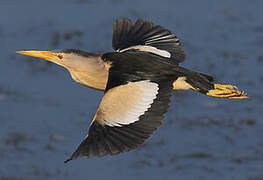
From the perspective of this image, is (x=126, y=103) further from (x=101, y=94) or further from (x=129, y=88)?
Answer: (x=101, y=94)

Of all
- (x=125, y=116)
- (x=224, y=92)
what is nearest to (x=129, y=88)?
(x=125, y=116)

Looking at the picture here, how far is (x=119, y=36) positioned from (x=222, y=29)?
10.7ft

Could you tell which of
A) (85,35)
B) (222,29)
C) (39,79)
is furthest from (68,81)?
(222,29)

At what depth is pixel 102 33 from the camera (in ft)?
29.5

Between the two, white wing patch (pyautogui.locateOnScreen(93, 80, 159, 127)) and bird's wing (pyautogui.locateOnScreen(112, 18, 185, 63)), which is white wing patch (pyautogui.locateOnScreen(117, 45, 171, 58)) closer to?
bird's wing (pyautogui.locateOnScreen(112, 18, 185, 63))

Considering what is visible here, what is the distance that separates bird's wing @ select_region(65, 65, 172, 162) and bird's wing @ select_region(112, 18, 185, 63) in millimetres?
869

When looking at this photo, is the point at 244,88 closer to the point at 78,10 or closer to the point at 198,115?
the point at 198,115

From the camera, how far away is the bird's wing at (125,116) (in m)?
4.66

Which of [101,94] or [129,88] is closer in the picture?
[129,88]

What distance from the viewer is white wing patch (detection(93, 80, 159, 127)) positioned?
4836mm

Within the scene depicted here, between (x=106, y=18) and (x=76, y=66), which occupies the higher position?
(x=76, y=66)

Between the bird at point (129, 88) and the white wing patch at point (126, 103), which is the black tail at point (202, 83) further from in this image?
the white wing patch at point (126, 103)

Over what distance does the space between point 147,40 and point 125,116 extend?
1.40 m

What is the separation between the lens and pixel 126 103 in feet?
16.2
